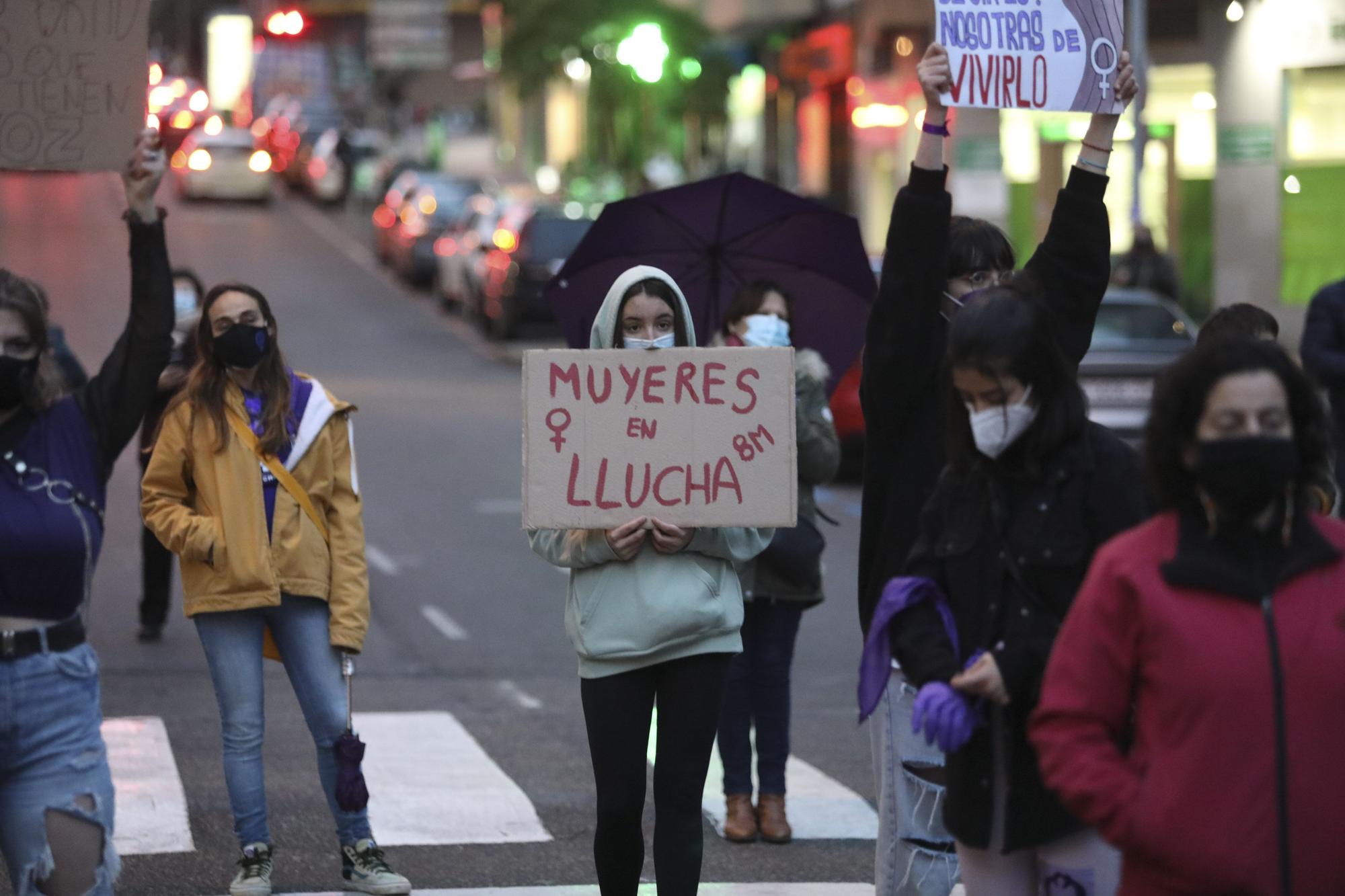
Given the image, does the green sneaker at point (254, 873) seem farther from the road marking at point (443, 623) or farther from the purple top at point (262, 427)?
the road marking at point (443, 623)

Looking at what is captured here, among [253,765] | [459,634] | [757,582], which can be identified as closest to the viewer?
[253,765]

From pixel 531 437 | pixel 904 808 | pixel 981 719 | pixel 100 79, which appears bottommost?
pixel 904 808

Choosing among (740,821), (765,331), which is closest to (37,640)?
(765,331)

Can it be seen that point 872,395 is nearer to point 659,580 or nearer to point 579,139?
point 659,580

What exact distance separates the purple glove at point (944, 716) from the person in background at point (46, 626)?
6.11ft

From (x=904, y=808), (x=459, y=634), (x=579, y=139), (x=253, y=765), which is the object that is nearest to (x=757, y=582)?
(x=253, y=765)

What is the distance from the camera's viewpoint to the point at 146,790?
7.70 metres

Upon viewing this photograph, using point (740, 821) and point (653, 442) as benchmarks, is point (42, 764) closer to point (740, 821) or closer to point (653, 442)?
point (653, 442)

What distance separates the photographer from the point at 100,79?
17.9 feet

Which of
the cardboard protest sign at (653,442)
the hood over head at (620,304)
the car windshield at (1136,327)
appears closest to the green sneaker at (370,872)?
the cardboard protest sign at (653,442)

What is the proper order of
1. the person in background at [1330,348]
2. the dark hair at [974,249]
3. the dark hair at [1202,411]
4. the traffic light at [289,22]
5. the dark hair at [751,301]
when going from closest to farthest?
the dark hair at [1202,411], the dark hair at [974,249], the dark hair at [751,301], the person in background at [1330,348], the traffic light at [289,22]

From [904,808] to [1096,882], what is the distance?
82 centimetres

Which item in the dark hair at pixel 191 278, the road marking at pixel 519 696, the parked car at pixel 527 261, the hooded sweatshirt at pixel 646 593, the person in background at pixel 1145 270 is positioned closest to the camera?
the hooded sweatshirt at pixel 646 593

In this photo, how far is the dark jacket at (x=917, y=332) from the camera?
4625 millimetres
